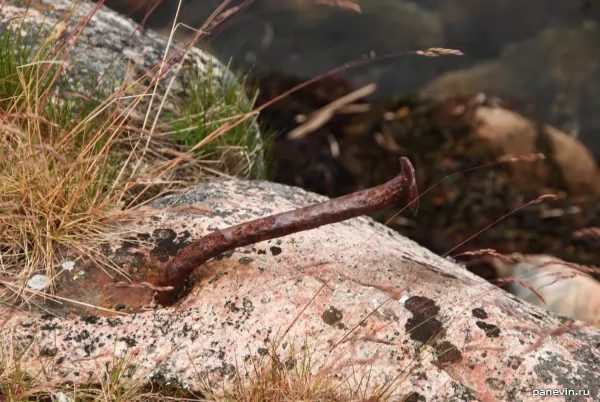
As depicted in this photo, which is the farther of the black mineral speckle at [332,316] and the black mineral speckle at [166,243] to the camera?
the black mineral speckle at [166,243]

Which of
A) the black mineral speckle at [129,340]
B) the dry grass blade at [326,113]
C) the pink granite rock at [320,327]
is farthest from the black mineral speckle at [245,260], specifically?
the dry grass blade at [326,113]

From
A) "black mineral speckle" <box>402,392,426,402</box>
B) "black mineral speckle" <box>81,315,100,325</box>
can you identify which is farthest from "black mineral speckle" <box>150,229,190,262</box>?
"black mineral speckle" <box>402,392,426,402</box>

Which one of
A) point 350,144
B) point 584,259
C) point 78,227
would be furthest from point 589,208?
point 78,227

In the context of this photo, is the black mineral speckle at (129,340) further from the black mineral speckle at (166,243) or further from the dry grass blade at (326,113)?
the dry grass blade at (326,113)

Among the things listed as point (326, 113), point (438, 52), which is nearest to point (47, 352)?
point (438, 52)

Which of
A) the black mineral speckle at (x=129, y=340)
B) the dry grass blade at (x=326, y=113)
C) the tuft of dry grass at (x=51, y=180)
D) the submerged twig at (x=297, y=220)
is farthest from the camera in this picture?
the dry grass blade at (x=326, y=113)
